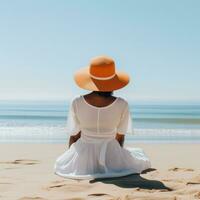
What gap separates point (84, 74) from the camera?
480 centimetres

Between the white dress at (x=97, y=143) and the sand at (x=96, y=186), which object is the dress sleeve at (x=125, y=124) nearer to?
the white dress at (x=97, y=143)

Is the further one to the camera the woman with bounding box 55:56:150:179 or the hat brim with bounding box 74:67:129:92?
the woman with bounding box 55:56:150:179

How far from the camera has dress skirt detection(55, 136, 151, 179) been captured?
4.82m

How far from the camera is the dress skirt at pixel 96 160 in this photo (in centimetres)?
482

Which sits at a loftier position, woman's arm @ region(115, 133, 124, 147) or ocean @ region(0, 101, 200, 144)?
woman's arm @ region(115, 133, 124, 147)

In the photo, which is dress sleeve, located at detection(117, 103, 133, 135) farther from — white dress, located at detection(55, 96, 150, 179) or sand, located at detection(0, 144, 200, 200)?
sand, located at detection(0, 144, 200, 200)

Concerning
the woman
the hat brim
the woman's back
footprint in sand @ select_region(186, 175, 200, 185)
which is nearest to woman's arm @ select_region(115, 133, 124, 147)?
the woman

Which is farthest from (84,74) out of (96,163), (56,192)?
(56,192)

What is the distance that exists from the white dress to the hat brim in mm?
173

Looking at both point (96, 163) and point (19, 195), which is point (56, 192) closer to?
point (19, 195)

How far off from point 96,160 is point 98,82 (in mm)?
919

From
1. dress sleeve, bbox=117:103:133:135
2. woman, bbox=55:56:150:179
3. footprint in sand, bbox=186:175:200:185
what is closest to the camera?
footprint in sand, bbox=186:175:200:185

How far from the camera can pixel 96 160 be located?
4887 millimetres

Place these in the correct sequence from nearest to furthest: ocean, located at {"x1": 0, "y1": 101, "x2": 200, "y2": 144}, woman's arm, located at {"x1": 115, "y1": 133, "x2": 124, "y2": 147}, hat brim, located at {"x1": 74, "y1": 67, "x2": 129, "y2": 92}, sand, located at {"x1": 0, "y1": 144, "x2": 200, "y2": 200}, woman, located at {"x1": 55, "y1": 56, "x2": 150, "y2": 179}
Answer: sand, located at {"x1": 0, "y1": 144, "x2": 200, "y2": 200}
hat brim, located at {"x1": 74, "y1": 67, "x2": 129, "y2": 92}
woman, located at {"x1": 55, "y1": 56, "x2": 150, "y2": 179}
woman's arm, located at {"x1": 115, "y1": 133, "x2": 124, "y2": 147}
ocean, located at {"x1": 0, "y1": 101, "x2": 200, "y2": 144}
